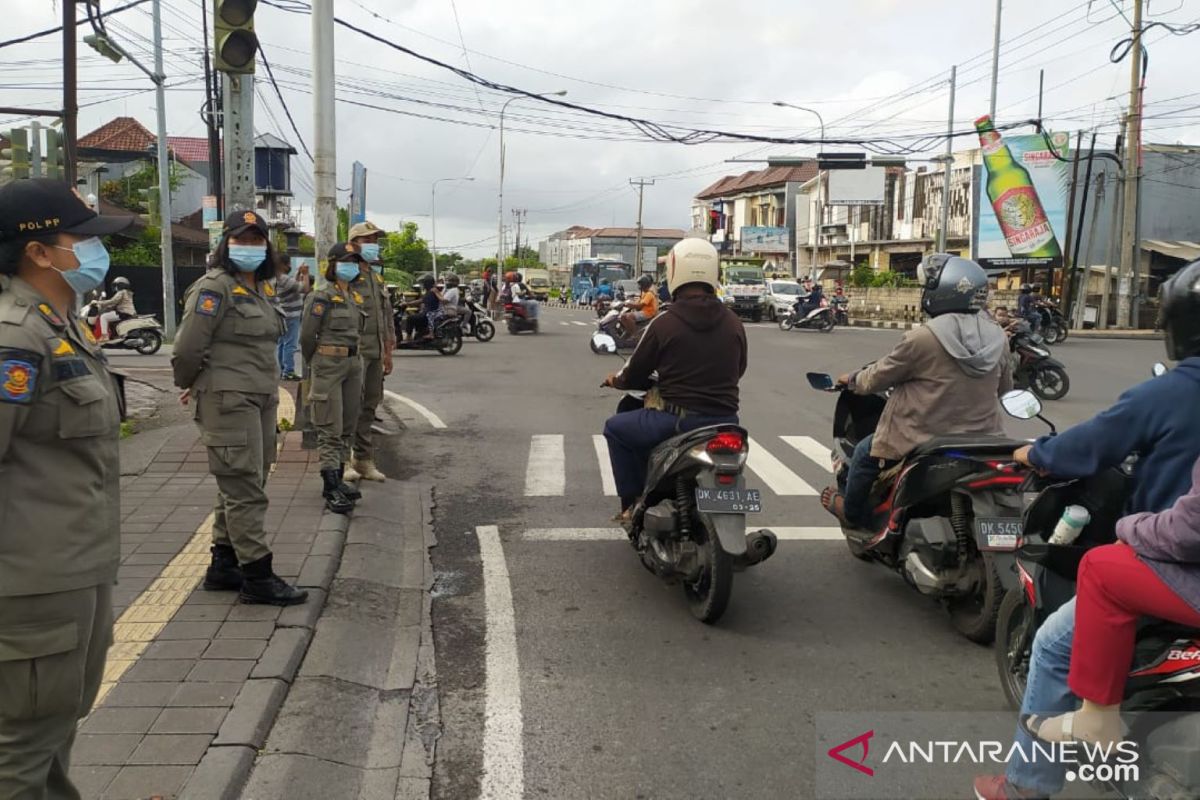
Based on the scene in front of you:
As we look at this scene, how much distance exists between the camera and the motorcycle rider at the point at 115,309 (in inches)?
681

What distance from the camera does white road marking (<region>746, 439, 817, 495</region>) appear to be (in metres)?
7.48

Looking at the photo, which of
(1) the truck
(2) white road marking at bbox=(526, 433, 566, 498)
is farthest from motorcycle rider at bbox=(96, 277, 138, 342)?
(1) the truck

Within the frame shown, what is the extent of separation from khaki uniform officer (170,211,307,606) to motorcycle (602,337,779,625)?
178cm

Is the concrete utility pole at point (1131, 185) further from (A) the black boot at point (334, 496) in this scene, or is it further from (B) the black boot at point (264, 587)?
(B) the black boot at point (264, 587)

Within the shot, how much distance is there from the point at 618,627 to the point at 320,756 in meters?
1.65

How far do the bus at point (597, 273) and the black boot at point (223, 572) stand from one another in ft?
156

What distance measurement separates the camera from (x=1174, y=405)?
249 cm

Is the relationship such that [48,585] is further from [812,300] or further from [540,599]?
[812,300]

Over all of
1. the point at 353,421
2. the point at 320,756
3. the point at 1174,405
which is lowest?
the point at 320,756

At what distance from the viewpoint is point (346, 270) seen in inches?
261

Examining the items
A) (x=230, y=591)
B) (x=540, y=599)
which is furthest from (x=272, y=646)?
(x=540, y=599)

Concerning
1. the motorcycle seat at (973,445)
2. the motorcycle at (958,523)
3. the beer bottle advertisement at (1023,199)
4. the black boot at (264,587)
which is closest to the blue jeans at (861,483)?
the motorcycle at (958,523)

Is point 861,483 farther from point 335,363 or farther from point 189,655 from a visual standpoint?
point 335,363

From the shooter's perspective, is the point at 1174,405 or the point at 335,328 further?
the point at 335,328
